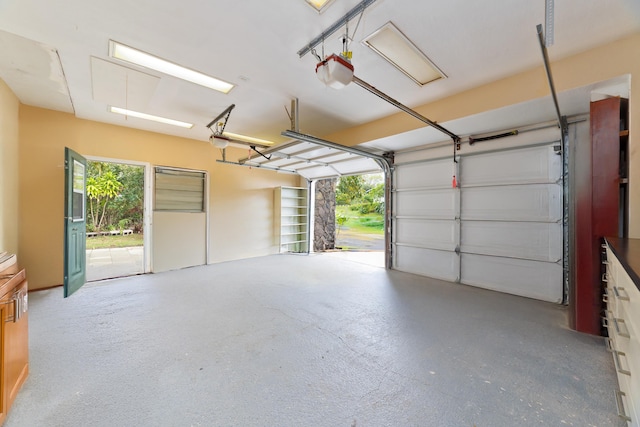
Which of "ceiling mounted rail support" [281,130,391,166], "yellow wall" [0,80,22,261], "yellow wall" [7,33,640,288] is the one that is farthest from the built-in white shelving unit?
"yellow wall" [0,80,22,261]

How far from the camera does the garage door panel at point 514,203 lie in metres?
3.62

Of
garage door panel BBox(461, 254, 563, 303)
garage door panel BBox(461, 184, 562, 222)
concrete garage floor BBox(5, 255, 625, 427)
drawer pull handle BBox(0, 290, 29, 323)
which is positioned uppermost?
garage door panel BBox(461, 184, 562, 222)

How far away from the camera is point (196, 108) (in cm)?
407

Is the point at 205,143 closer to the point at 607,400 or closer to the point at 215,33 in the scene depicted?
the point at 215,33

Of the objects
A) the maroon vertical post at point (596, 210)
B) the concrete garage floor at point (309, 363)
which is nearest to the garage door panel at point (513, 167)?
the maroon vertical post at point (596, 210)

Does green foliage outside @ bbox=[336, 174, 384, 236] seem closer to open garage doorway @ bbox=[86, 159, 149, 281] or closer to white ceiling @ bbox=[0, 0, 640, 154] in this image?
open garage doorway @ bbox=[86, 159, 149, 281]

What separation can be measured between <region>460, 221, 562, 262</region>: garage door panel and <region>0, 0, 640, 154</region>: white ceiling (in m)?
1.69

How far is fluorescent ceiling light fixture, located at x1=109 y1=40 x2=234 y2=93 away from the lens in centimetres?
265

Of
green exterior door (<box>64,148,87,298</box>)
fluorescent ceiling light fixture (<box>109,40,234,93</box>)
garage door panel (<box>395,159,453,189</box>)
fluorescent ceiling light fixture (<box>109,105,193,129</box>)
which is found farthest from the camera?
garage door panel (<box>395,159,453,189</box>)

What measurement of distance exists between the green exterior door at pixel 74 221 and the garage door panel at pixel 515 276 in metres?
6.57

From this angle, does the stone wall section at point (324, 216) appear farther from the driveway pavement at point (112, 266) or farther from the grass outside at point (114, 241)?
the grass outside at point (114, 241)

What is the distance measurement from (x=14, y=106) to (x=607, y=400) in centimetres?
749

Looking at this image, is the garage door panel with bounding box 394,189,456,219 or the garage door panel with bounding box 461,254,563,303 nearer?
the garage door panel with bounding box 461,254,563,303

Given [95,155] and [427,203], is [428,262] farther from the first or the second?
[95,155]
